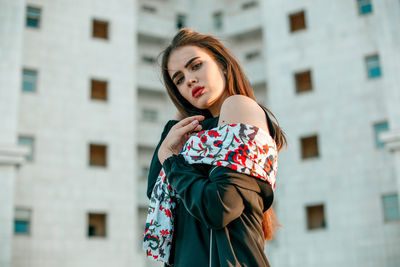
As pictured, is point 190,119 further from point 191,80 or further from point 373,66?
point 373,66

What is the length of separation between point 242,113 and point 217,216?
474 mm

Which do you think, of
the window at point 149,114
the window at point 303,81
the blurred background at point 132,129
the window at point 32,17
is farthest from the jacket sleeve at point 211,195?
the window at point 149,114

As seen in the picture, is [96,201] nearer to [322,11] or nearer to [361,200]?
[361,200]

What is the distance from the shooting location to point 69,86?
2459cm

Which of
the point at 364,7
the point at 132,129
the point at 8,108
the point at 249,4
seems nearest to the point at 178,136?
the point at 8,108

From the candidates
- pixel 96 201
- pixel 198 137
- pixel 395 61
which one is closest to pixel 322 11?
pixel 395 61

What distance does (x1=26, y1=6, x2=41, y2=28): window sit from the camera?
81.1 ft

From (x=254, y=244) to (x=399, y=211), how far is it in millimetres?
20905

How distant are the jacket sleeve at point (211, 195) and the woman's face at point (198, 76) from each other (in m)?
0.48

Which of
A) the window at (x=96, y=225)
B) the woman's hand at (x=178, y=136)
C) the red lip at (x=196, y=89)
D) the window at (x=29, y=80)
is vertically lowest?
the woman's hand at (x=178, y=136)

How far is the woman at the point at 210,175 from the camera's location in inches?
87.5

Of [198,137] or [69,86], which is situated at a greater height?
[69,86]

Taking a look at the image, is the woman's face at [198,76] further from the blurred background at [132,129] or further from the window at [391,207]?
the window at [391,207]

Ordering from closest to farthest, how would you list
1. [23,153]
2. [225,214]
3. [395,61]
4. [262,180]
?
[225,214] < [262,180] < [23,153] < [395,61]
